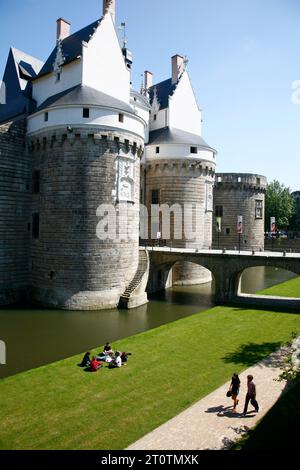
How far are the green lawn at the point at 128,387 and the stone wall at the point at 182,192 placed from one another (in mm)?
18082

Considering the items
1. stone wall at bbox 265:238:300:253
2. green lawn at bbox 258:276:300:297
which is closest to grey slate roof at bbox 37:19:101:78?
green lawn at bbox 258:276:300:297

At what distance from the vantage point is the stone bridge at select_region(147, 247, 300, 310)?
89.9 feet

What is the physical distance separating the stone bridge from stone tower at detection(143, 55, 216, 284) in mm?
5495

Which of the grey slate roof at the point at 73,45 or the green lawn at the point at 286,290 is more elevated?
the grey slate roof at the point at 73,45

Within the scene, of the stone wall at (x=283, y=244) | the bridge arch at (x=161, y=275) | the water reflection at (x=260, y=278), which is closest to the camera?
the bridge arch at (x=161, y=275)

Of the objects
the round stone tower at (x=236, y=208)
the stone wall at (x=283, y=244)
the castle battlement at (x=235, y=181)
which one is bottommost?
the stone wall at (x=283, y=244)

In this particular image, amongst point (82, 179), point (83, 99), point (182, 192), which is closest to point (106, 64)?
point (83, 99)

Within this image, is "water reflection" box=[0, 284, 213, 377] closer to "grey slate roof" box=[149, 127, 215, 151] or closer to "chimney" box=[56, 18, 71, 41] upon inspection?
"grey slate roof" box=[149, 127, 215, 151]

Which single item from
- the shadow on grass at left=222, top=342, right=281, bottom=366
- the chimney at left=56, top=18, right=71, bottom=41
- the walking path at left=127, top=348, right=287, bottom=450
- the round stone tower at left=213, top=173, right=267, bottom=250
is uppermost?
the chimney at left=56, top=18, right=71, bottom=41

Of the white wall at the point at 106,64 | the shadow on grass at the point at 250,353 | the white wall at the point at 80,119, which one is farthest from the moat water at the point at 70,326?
the white wall at the point at 106,64

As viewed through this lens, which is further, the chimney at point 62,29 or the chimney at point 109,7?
the chimney at point 62,29

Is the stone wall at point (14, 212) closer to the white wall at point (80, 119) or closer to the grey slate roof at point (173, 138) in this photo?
the white wall at point (80, 119)

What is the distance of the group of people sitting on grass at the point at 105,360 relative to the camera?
51.6ft

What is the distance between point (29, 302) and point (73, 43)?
2186cm
